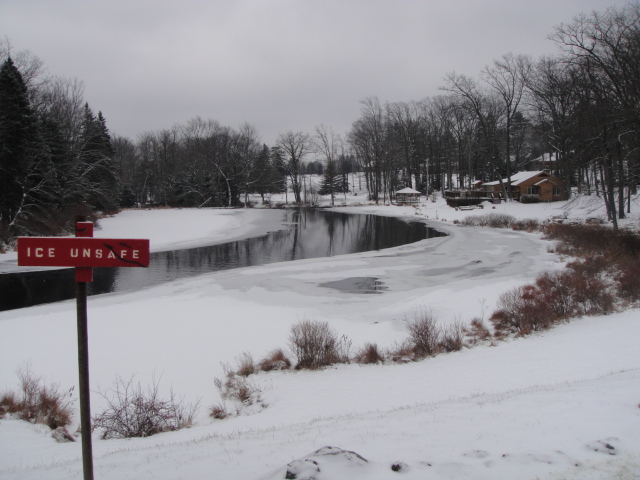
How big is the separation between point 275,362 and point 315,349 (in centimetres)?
90

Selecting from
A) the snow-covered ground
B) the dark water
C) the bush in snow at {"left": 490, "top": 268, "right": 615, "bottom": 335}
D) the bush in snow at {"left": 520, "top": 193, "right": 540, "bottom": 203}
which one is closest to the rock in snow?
the snow-covered ground

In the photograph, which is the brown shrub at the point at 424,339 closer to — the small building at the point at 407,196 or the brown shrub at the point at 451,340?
the brown shrub at the point at 451,340

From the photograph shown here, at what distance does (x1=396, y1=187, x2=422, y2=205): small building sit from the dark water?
81.6 ft

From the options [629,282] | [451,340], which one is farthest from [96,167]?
[629,282]

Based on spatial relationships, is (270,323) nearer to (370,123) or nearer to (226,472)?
(226,472)

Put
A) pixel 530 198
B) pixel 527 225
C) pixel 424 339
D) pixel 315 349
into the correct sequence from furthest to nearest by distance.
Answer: pixel 530 198, pixel 527 225, pixel 424 339, pixel 315 349

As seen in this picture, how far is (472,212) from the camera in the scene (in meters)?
45.8

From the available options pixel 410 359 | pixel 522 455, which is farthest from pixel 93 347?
pixel 522 455

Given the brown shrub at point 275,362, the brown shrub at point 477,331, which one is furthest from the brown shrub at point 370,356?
the brown shrub at point 477,331

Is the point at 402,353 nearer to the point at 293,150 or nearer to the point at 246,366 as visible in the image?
the point at 246,366

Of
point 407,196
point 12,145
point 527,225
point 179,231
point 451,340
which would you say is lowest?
point 451,340

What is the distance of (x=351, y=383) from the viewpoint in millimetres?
7617

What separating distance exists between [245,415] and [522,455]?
4.58 meters

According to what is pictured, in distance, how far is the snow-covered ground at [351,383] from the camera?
3459mm
